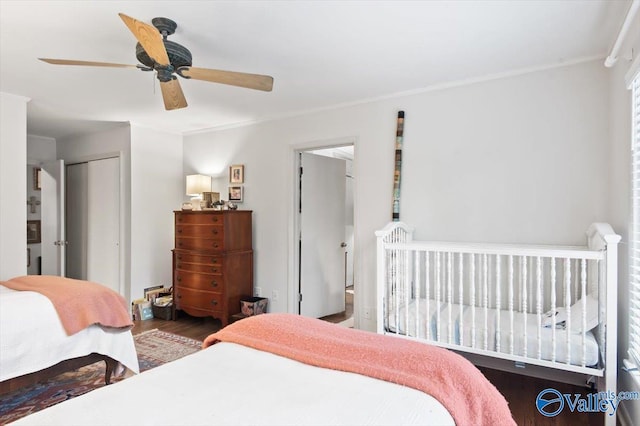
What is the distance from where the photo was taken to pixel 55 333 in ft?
7.21

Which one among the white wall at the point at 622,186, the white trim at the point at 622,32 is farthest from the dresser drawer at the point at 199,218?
the white trim at the point at 622,32

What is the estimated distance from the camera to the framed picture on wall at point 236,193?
4.33 m

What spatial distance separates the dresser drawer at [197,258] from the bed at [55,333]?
1.36 meters

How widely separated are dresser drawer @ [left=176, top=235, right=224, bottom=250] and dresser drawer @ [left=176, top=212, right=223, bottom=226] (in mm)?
187

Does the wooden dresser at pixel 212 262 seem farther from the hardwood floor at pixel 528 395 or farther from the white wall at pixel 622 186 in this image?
the white wall at pixel 622 186

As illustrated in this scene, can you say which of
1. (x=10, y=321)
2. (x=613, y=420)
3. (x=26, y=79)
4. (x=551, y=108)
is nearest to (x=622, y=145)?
(x=551, y=108)

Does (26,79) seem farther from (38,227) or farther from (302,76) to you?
(38,227)

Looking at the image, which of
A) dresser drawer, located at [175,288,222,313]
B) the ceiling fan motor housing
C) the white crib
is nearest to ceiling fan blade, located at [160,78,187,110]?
the ceiling fan motor housing

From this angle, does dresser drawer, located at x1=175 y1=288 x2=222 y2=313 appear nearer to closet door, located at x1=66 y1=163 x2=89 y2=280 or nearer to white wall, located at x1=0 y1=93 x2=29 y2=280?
white wall, located at x1=0 y1=93 x2=29 y2=280

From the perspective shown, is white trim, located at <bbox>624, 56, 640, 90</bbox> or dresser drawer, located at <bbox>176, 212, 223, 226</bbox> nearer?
white trim, located at <bbox>624, 56, 640, 90</bbox>

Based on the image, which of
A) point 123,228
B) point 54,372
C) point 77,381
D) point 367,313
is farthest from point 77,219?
point 367,313

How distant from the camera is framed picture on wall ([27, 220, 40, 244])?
4.99 meters

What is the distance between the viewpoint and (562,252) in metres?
2.05

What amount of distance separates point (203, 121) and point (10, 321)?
284 centimetres
